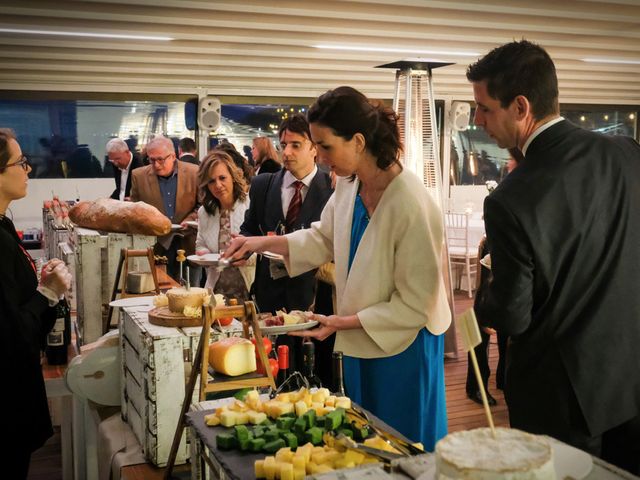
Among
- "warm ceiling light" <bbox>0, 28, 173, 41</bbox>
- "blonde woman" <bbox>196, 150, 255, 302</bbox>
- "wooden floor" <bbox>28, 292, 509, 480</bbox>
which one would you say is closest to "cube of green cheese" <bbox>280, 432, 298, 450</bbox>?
"blonde woman" <bbox>196, 150, 255, 302</bbox>

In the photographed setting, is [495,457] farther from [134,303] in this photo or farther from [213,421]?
[134,303]

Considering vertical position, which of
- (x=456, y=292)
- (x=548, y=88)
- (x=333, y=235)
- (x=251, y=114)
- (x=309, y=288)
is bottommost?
(x=456, y=292)

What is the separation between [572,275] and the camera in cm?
171

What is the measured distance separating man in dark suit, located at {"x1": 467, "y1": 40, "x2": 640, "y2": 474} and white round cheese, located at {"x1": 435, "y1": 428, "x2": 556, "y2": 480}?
2.67 feet

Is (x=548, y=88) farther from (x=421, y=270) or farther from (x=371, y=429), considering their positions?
(x=371, y=429)

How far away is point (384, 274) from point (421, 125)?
4334 mm

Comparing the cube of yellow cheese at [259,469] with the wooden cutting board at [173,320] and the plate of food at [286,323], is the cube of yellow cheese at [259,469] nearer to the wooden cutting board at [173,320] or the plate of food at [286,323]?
the plate of food at [286,323]

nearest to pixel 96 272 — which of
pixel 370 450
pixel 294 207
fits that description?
pixel 294 207

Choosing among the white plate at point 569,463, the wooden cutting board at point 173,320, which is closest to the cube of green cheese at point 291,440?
the white plate at point 569,463

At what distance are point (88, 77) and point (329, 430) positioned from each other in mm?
8747

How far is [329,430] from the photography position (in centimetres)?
147

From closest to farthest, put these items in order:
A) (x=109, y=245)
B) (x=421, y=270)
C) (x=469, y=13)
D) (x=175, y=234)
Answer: (x=421, y=270), (x=109, y=245), (x=175, y=234), (x=469, y=13)

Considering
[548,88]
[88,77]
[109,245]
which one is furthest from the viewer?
[88,77]

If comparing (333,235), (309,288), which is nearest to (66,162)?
(309,288)
